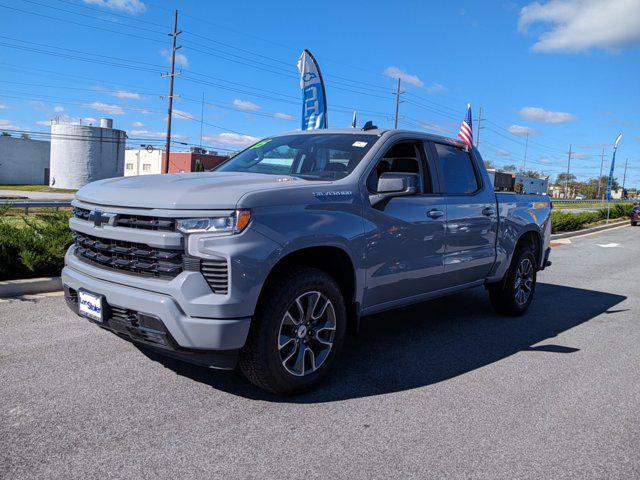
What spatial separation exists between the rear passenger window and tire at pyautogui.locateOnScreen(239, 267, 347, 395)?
1.95m

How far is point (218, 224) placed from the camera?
10.9 feet

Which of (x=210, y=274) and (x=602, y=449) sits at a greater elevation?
(x=210, y=274)

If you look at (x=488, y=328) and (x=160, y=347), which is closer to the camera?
(x=160, y=347)

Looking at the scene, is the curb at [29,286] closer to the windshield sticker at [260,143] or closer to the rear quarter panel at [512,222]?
the windshield sticker at [260,143]

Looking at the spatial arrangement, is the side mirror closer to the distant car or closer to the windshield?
the windshield

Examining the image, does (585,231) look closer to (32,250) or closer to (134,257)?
(32,250)

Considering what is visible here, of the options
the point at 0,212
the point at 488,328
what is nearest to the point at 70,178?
the point at 0,212

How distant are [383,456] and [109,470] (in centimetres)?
143

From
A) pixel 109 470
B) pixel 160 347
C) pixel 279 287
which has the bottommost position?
pixel 109 470

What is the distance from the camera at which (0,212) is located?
7.50m

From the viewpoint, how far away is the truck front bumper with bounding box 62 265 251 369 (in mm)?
3244

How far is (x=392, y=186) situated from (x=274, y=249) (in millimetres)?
1176

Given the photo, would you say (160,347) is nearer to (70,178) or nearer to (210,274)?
(210,274)

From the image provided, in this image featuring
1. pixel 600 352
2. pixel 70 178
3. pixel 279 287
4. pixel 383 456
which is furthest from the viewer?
pixel 70 178
